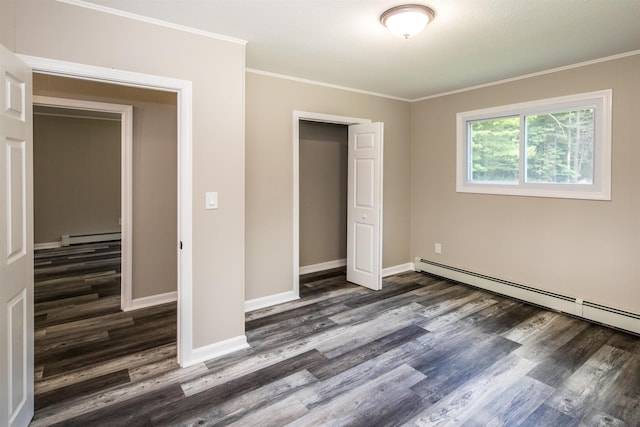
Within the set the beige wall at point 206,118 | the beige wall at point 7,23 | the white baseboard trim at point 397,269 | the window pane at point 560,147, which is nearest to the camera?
the beige wall at point 7,23

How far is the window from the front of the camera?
11.1 feet

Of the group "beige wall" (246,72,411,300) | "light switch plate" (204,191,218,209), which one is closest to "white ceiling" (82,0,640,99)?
"beige wall" (246,72,411,300)

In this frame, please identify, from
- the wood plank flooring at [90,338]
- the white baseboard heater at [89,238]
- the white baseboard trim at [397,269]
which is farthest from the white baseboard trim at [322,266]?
the white baseboard heater at [89,238]

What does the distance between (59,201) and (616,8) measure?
8689 mm

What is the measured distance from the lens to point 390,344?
3010mm

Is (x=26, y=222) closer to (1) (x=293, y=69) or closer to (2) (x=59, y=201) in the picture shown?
(1) (x=293, y=69)

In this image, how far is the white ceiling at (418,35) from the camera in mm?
2283

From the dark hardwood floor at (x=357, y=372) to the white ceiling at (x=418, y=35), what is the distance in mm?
2521

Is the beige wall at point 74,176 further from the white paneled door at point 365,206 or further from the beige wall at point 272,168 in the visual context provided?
the white paneled door at point 365,206

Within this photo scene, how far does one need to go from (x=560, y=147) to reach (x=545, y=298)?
1625 mm

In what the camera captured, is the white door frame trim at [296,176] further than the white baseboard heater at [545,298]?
Yes

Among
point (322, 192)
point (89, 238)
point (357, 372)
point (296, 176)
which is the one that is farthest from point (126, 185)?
point (89, 238)

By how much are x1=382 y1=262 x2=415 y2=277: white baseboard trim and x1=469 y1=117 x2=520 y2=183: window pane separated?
1.56 meters

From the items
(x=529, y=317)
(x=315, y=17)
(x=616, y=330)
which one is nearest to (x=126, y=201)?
(x=315, y=17)
